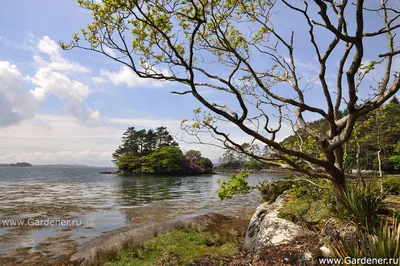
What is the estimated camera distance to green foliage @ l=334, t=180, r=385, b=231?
6.97 metres

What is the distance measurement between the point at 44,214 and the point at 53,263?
9.89 m

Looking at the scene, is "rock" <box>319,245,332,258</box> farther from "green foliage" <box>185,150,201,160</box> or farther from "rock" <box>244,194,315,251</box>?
"green foliage" <box>185,150,201,160</box>

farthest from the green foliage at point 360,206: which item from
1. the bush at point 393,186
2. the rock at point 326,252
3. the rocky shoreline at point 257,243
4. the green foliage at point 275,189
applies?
the green foliage at point 275,189

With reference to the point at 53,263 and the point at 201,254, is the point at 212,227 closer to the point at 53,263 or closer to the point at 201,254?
the point at 201,254

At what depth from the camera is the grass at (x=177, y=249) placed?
8.01 meters

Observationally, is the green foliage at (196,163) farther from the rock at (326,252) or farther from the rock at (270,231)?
the rock at (326,252)

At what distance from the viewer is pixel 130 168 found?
85.4 metres

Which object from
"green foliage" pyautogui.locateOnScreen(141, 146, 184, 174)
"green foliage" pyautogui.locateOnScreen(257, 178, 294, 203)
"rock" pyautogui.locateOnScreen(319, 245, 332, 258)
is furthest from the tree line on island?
"rock" pyautogui.locateOnScreen(319, 245, 332, 258)

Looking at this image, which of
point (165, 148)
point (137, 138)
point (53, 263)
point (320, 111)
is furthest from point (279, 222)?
point (137, 138)

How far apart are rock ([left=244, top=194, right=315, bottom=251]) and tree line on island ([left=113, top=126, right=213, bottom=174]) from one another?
69.2 m

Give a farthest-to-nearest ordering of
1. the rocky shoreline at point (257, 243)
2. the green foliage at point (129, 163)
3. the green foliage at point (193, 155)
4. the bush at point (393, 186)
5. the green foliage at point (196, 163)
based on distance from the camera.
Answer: the green foliage at point (193, 155) → the green foliage at point (196, 163) → the green foliage at point (129, 163) → the bush at point (393, 186) → the rocky shoreline at point (257, 243)

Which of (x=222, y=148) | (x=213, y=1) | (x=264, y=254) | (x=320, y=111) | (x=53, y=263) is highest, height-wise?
(x=213, y=1)

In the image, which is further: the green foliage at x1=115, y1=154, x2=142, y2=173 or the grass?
the green foliage at x1=115, y1=154, x2=142, y2=173

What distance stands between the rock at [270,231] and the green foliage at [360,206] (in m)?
1.16
